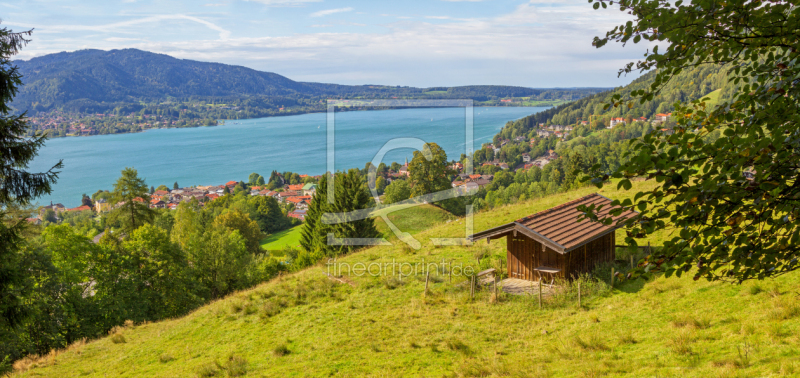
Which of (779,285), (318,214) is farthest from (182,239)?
(779,285)

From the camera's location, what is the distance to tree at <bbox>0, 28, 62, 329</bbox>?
890cm

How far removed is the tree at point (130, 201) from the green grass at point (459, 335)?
650 inches

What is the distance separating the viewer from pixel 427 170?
129 ft

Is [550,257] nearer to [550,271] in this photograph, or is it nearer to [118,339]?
[550,271]

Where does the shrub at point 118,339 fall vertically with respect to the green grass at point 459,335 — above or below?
below

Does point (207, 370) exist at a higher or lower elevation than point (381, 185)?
lower

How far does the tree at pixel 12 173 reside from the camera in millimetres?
8898

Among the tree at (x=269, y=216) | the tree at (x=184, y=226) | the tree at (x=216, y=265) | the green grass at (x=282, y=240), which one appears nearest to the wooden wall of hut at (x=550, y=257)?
the tree at (x=216, y=265)

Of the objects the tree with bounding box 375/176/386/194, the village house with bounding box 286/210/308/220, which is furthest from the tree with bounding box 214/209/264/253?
the village house with bounding box 286/210/308/220

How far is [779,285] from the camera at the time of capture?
9008 millimetres

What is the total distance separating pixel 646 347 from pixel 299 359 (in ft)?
24.5

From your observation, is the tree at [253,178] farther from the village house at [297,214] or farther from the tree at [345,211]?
the tree at [345,211]

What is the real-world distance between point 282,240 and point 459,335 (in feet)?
204

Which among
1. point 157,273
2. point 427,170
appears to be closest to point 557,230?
point 157,273
